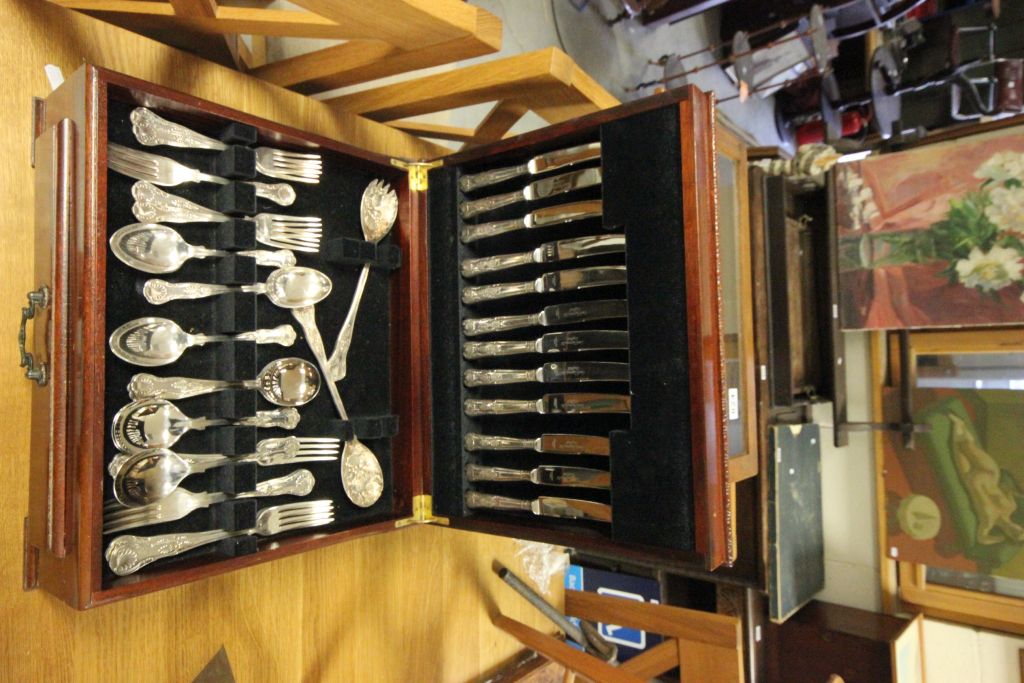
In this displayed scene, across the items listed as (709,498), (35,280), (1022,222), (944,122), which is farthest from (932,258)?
(35,280)

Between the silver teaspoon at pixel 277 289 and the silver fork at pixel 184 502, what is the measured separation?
0.84 ft

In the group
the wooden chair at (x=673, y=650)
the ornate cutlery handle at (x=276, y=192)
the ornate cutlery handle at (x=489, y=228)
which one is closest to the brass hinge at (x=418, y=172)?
the ornate cutlery handle at (x=489, y=228)

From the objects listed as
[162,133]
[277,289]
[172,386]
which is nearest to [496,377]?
[277,289]

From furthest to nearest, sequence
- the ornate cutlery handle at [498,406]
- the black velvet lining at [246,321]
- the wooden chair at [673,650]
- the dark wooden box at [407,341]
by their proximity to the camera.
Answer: the wooden chair at [673,650]
the ornate cutlery handle at [498,406]
the black velvet lining at [246,321]
the dark wooden box at [407,341]

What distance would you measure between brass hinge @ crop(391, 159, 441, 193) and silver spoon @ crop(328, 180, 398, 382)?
0.04 meters

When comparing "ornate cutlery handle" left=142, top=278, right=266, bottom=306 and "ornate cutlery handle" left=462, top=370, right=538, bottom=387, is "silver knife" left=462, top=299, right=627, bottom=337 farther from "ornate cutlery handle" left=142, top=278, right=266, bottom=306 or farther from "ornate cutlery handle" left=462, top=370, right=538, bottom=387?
"ornate cutlery handle" left=142, top=278, right=266, bottom=306

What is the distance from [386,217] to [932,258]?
5.89 ft

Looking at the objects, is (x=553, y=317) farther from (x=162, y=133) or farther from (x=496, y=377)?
(x=162, y=133)

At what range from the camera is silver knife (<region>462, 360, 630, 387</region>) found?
0.90 metres

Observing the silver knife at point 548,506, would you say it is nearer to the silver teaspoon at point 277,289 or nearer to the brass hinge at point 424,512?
the brass hinge at point 424,512

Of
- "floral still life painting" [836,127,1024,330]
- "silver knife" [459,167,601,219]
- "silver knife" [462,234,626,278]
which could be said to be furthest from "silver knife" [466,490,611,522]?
"floral still life painting" [836,127,1024,330]

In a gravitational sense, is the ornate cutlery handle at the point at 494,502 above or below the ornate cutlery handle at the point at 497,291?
below

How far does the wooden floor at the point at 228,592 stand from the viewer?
77 cm

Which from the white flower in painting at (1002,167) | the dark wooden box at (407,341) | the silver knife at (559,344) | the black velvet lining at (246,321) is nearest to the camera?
the dark wooden box at (407,341)
